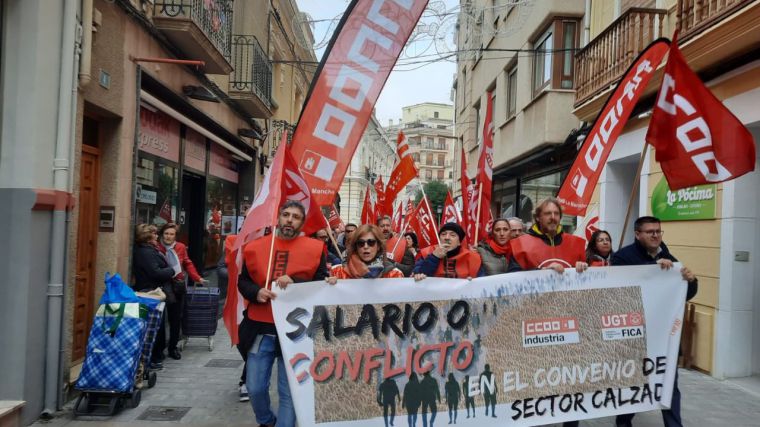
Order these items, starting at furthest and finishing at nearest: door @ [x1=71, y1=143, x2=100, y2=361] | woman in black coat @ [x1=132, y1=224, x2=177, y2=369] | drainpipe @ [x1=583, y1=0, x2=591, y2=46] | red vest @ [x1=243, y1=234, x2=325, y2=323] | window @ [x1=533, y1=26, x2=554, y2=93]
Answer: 1. window @ [x1=533, y1=26, x2=554, y2=93]
2. drainpipe @ [x1=583, y1=0, x2=591, y2=46]
3. woman in black coat @ [x1=132, y1=224, x2=177, y2=369]
4. door @ [x1=71, y1=143, x2=100, y2=361]
5. red vest @ [x1=243, y1=234, x2=325, y2=323]

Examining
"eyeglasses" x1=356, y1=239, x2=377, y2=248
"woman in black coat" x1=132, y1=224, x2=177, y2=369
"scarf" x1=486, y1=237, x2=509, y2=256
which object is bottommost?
"woman in black coat" x1=132, y1=224, x2=177, y2=369

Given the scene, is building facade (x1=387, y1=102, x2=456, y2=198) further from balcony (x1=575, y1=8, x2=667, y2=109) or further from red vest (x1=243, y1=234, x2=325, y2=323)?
red vest (x1=243, y1=234, x2=325, y2=323)

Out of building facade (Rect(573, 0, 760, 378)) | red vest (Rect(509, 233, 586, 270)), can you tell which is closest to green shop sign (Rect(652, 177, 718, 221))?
building facade (Rect(573, 0, 760, 378))

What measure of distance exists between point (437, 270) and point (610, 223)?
271 inches

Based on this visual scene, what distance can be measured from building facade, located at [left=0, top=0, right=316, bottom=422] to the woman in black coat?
0.79 feet

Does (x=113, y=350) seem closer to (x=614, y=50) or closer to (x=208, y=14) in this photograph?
(x=208, y=14)

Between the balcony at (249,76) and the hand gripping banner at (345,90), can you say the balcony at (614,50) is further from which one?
the balcony at (249,76)

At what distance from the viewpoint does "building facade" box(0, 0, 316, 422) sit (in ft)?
15.4

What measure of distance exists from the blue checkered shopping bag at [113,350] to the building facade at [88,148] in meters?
0.29

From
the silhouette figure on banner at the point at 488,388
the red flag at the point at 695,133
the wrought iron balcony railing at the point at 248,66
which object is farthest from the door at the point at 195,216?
the red flag at the point at 695,133

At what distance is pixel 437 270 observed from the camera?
15.6ft

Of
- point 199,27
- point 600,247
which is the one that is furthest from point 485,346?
point 199,27

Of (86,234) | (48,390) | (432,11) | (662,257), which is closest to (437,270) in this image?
(662,257)

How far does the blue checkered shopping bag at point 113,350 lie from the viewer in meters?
4.91
